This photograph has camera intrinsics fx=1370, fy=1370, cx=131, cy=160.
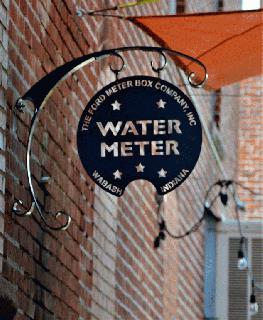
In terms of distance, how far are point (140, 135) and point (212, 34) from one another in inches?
71.2

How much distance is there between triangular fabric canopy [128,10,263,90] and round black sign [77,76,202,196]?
1.51 m

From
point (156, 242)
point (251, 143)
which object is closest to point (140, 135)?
point (156, 242)

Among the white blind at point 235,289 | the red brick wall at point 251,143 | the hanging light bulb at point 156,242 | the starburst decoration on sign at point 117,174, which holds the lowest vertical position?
the starburst decoration on sign at point 117,174

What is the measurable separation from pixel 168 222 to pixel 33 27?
4.99 meters

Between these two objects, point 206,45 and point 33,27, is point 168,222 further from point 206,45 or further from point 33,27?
point 33,27

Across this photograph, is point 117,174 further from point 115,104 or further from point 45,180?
point 45,180

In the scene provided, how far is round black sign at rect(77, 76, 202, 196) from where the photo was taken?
5.97m

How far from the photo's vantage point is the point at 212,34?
771 cm

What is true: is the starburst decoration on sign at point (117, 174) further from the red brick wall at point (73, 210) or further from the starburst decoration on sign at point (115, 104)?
the red brick wall at point (73, 210)

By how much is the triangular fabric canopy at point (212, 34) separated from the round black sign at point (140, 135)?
1.51 m

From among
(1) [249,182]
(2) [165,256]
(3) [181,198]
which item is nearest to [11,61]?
(2) [165,256]

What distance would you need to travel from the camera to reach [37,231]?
6.78 metres

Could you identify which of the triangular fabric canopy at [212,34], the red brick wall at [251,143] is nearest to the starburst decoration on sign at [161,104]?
the triangular fabric canopy at [212,34]

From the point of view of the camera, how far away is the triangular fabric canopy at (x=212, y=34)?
7527 millimetres
